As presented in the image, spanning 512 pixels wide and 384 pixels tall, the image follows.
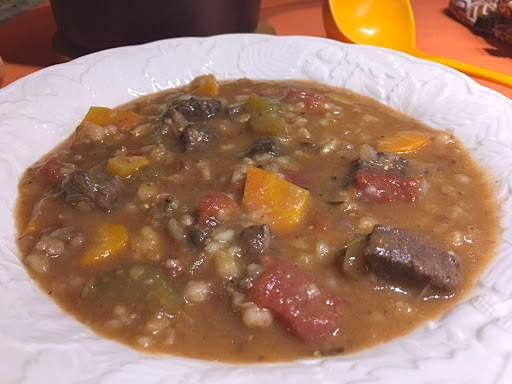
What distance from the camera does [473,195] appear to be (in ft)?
12.0

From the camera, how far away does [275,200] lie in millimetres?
3430

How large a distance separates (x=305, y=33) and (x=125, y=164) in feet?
12.6

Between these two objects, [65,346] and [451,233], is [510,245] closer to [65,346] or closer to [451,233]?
[451,233]

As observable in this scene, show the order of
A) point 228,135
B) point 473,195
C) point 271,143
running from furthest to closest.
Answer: point 228,135, point 271,143, point 473,195

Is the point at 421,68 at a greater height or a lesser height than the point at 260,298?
greater

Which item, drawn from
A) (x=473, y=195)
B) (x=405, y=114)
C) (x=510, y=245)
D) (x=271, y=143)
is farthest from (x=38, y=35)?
(x=510, y=245)

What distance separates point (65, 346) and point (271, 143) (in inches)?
85.6

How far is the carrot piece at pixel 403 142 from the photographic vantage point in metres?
4.11

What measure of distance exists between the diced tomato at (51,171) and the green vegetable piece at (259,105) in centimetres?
172

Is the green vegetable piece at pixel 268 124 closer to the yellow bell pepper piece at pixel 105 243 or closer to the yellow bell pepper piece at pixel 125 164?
the yellow bell pepper piece at pixel 125 164

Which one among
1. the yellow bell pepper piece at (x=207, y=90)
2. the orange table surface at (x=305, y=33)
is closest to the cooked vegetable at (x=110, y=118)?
the yellow bell pepper piece at (x=207, y=90)

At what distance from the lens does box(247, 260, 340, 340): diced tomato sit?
8.89 feet

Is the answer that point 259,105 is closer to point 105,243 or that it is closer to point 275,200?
point 275,200

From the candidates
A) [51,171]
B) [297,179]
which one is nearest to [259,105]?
[297,179]
